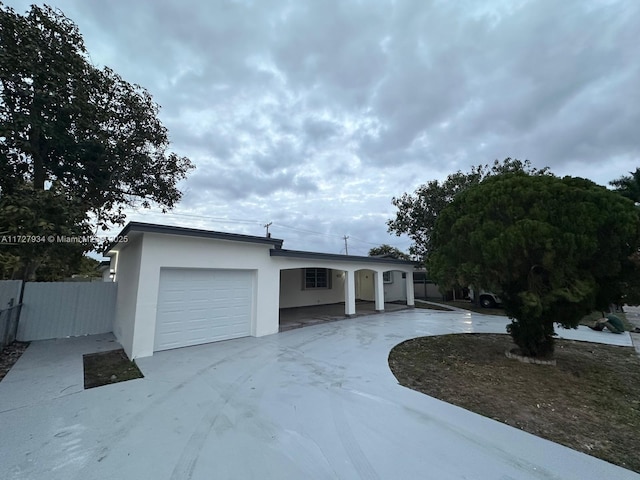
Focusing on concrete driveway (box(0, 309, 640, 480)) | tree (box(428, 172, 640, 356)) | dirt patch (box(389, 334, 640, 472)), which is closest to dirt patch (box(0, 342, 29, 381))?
concrete driveway (box(0, 309, 640, 480))

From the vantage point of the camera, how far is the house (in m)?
5.98

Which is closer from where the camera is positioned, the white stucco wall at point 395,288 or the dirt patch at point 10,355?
the dirt patch at point 10,355

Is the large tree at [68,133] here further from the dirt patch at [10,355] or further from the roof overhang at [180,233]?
the dirt patch at [10,355]

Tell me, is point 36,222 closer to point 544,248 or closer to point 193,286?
point 193,286

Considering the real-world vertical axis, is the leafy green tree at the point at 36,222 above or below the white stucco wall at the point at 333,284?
above

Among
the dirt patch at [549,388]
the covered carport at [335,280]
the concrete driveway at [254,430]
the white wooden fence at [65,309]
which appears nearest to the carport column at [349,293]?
the covered carport at [335,280]

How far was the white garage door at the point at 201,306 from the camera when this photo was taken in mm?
6414

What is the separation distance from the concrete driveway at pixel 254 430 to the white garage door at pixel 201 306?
108 centimetres

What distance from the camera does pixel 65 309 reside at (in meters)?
8.01

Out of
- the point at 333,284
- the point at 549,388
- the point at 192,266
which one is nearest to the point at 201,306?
the point at 192,266

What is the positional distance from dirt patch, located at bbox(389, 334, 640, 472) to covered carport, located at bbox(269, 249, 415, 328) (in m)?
4.29

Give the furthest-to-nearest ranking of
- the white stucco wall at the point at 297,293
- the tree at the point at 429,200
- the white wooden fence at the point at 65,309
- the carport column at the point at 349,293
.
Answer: the white stucco wall at the point at 297,293, the tree at the point at 429,200, the carport column at the point at 349,293, the white wooden fence at the point at 65,309

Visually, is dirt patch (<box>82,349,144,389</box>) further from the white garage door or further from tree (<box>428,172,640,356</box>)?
tree (<box>428,172,640,356</box>)

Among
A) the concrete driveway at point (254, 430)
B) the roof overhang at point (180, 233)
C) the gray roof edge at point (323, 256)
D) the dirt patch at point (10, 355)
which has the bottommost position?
the dirt patch at point (10, 355)
